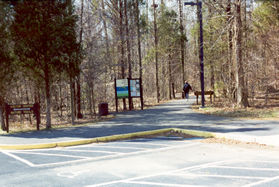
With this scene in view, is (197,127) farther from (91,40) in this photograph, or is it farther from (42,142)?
(91,40)

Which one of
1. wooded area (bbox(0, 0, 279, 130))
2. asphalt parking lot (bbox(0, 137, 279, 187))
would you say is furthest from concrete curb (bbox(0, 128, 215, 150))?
wooded area (bbox(0, 0, 279, 130))

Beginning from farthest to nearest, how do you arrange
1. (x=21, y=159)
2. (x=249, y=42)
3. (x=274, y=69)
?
1. (x=249, y=42)
2. (x=274, y=69)
3. (x=21, y=159)

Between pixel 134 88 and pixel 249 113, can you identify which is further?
pixel 134 88

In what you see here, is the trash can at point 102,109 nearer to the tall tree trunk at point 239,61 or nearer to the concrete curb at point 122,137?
the concrete curb at point 122,137

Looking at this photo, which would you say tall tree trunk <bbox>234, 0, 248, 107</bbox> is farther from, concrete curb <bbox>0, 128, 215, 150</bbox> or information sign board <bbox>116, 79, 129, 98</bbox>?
information sign board <bbox>116, 79, 129, 98</bbox>

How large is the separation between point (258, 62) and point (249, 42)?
3.12m

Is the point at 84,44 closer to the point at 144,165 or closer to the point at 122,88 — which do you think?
the point at 122,88

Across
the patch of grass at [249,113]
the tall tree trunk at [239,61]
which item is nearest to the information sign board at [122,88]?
the patch of grass at [249,113]

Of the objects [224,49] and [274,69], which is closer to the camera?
[274,69]

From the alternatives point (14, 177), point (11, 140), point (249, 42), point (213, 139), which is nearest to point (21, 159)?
point (14, 177)

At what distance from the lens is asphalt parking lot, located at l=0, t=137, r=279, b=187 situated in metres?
5.55

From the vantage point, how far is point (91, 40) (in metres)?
19.6

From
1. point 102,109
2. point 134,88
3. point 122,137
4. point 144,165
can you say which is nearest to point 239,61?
point 134,88

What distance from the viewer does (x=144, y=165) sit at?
6.74 metres
